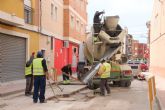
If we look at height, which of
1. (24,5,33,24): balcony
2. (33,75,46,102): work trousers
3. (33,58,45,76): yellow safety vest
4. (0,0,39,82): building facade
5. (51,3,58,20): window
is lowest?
(33,75,46,102): work trousers

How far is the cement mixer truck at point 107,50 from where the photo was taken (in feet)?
77.6

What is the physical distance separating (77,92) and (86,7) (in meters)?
33.6

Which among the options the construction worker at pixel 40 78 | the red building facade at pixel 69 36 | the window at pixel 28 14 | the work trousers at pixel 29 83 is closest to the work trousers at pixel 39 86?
the construction worker at pixel 40 78

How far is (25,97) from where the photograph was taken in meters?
17.8

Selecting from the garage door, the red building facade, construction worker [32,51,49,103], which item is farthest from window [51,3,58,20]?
construction worker [32,51,49,103]

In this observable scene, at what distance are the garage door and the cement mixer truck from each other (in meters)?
3.77

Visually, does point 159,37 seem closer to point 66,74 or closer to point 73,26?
point 73,26

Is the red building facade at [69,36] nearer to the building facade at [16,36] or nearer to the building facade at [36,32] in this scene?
the building facade at [36,32]

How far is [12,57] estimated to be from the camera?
2459 cm

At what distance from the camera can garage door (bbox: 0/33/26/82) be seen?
75.6 feet

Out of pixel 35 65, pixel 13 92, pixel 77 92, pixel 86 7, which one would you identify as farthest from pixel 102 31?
pixel 86 7

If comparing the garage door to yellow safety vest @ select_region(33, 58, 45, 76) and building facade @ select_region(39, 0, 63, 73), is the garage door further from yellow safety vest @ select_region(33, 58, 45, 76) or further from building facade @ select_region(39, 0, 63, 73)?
yellow safety vest @ select_region(33, 58, 45, 76)

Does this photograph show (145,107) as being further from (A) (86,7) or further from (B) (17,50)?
(A) (86,7)

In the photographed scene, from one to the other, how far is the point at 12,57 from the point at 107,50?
17.5 feet
